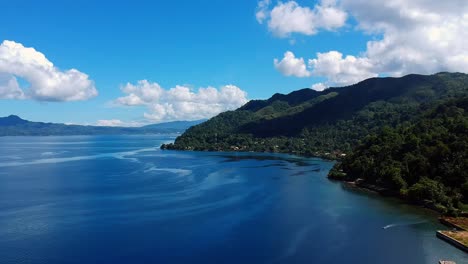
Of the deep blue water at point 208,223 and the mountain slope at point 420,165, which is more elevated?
the mountain slope at point 420,165

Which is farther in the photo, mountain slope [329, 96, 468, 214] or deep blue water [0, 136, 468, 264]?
mountain slope [329, 96, 468, 214]

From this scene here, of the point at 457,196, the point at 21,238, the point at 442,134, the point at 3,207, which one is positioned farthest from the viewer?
the point at 442,134

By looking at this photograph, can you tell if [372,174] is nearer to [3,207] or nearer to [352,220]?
[352,220]

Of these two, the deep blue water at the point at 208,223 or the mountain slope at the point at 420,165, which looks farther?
the mountain slope at the point at 420,165

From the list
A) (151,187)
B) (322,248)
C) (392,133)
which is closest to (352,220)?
(322,248)

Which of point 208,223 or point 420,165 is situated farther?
point 420,165

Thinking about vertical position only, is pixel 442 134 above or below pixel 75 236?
above

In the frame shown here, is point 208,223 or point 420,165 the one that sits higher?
point 420,165

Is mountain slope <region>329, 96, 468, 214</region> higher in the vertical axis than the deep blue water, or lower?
higher
